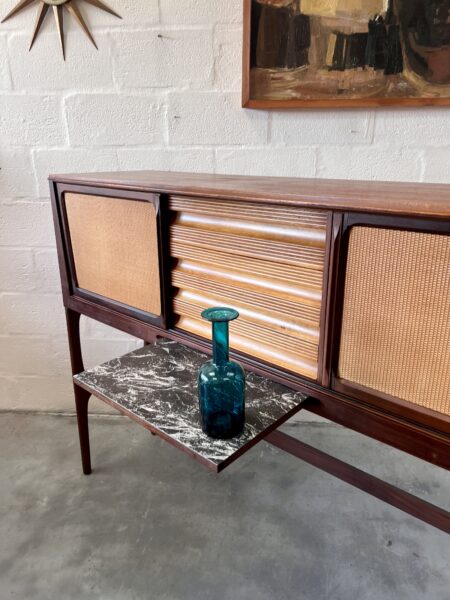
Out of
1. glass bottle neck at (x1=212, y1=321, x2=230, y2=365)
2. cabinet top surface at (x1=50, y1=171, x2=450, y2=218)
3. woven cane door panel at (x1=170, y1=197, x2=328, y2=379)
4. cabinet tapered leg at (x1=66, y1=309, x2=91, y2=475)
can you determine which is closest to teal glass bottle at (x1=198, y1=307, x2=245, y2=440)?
glass bottle neck at (x1=212, y1=321, x2=230, y2=365)

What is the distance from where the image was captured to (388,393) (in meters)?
0.89

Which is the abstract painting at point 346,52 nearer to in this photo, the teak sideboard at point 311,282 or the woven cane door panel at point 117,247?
the teak sideboard at point 311,282

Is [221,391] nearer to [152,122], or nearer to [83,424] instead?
[83,424]

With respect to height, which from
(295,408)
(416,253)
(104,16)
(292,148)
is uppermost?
(104,16)

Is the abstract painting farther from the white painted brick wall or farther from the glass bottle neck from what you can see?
the glass bottle neck

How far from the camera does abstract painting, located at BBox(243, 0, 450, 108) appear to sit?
133cm

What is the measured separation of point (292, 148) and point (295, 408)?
3.41 ft

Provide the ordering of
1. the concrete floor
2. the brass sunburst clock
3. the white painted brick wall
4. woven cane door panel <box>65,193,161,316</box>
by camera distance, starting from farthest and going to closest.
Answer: the brass sunburst clock → the white painted brick wall → the concrete floor → woven cane door panel <box>65,193,161,316</box>

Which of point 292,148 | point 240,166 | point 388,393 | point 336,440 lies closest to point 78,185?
point 240,166

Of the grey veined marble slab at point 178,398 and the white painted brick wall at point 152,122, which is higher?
the white painted brick wall at point 152,122

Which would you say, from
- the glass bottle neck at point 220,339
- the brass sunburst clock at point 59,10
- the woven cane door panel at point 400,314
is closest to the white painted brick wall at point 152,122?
the brass sunburst clock at point 59,10

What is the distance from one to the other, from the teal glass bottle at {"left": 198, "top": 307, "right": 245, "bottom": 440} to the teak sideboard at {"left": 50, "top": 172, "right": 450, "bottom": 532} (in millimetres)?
161

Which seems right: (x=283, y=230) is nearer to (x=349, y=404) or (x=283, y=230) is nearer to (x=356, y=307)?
(x=356, y=307)

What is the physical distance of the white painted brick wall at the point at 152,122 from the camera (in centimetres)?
155
